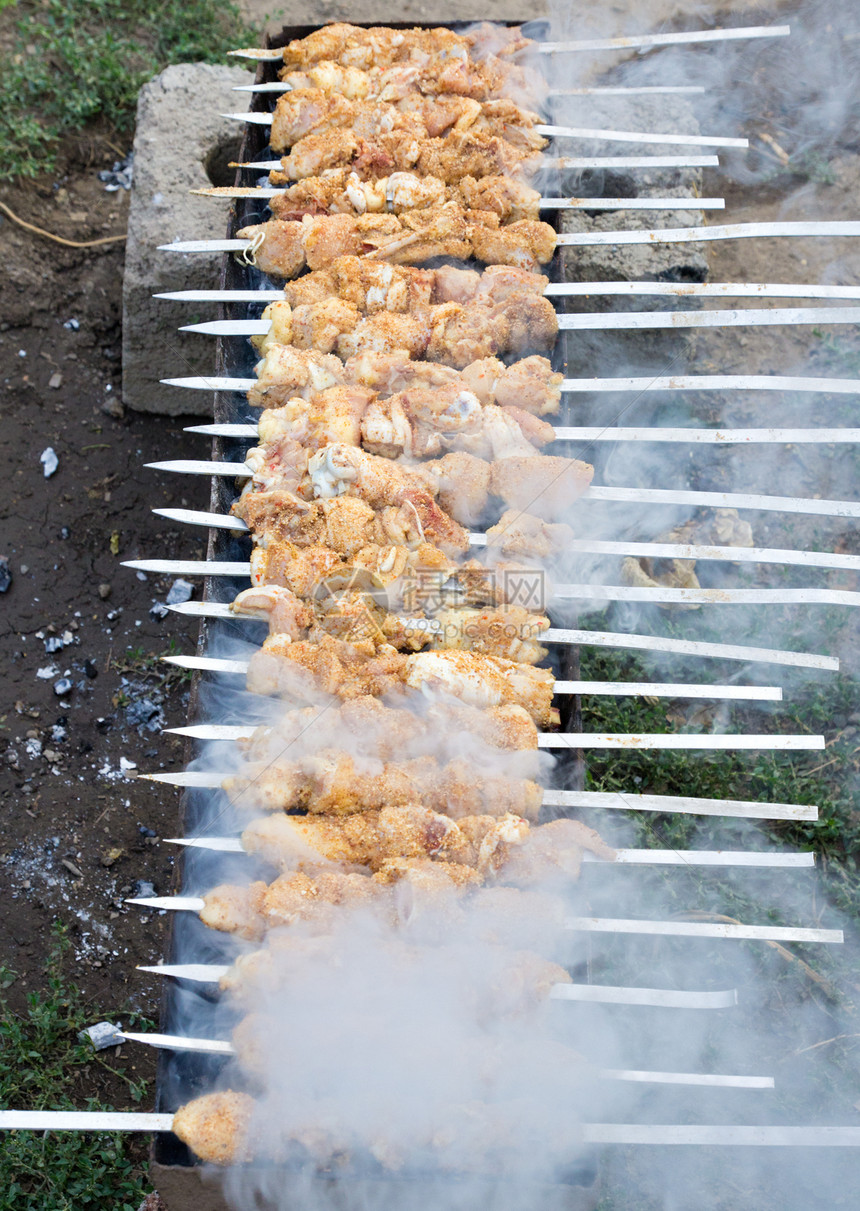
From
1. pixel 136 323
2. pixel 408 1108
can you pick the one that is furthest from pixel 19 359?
pixel 408 1108

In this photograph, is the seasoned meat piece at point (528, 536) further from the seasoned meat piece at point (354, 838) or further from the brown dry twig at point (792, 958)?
the brown dry twig at point (792, 958)

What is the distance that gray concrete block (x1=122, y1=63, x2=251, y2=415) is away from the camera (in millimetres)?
5910

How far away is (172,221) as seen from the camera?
233 inches

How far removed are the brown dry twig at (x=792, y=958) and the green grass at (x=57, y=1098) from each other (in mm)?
2655

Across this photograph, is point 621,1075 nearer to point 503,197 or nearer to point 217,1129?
point 217,1129

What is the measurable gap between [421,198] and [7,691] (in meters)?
3.68

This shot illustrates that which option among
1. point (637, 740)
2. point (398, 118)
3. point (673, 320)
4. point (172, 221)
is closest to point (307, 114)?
point (398, 118)

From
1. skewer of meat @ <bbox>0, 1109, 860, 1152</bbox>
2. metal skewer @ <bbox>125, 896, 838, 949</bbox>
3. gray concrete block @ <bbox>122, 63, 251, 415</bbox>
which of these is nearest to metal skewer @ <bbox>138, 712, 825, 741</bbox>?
metal skewer @ <bbox>125, 896, 838, 949</bbox>

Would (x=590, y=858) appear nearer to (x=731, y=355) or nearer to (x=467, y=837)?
(x=467, y=837)

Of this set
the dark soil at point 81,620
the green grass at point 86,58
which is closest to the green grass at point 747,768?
the dark soil at point 81,620

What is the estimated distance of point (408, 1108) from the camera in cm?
274

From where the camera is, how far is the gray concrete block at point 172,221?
591 cm

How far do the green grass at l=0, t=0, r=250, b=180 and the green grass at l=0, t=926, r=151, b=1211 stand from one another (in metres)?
5.97

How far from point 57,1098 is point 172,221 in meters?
5.02
